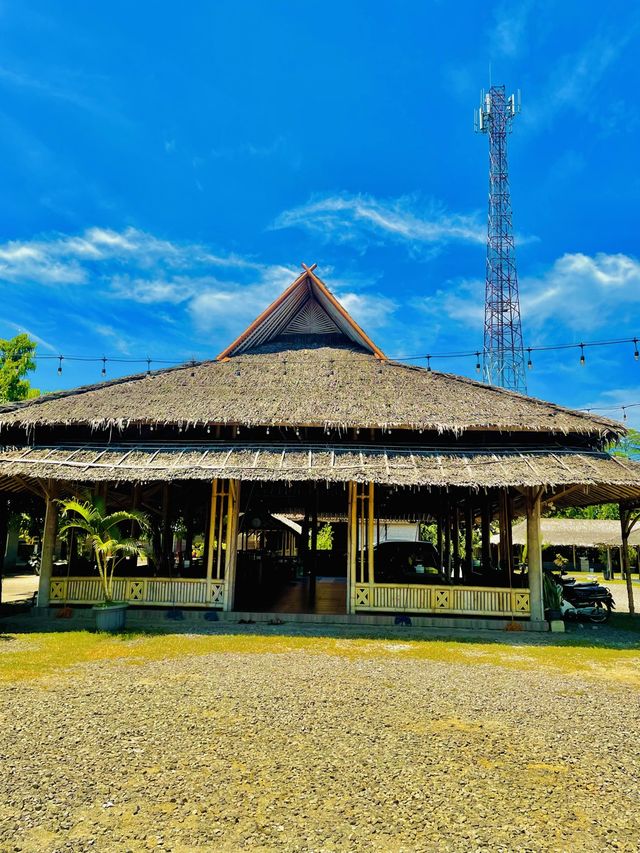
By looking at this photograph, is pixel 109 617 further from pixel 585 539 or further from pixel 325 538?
pixel 585 539

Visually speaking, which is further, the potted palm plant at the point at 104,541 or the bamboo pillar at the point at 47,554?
the bamboo pillar at the point at 47,554

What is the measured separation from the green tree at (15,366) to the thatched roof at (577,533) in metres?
23.1

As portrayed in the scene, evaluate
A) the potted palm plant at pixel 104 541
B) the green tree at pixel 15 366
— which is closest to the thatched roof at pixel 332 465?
the potted palm plant at pixel 104 541

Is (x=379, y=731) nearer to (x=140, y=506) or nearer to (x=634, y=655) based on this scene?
(x=634, y=655)

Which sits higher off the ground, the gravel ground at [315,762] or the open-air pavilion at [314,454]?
the open-air pavilion at [314,454]

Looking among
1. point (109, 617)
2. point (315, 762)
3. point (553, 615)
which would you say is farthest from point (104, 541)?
point (553, 615)

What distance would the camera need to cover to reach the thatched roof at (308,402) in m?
11.1

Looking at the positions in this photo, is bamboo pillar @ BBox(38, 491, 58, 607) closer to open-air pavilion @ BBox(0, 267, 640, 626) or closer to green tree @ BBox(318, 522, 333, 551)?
open-air pavilion @ BBox(0, 267, 640, 626)

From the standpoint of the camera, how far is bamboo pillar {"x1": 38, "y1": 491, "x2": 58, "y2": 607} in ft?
35.2

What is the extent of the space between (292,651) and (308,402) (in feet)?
17.6

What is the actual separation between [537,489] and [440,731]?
623cm

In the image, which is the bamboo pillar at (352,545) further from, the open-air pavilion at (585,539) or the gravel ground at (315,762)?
the open-air pavilion at (585,539)

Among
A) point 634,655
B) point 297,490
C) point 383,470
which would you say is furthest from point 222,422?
point 634,655

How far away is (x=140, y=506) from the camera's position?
46.0 ft
